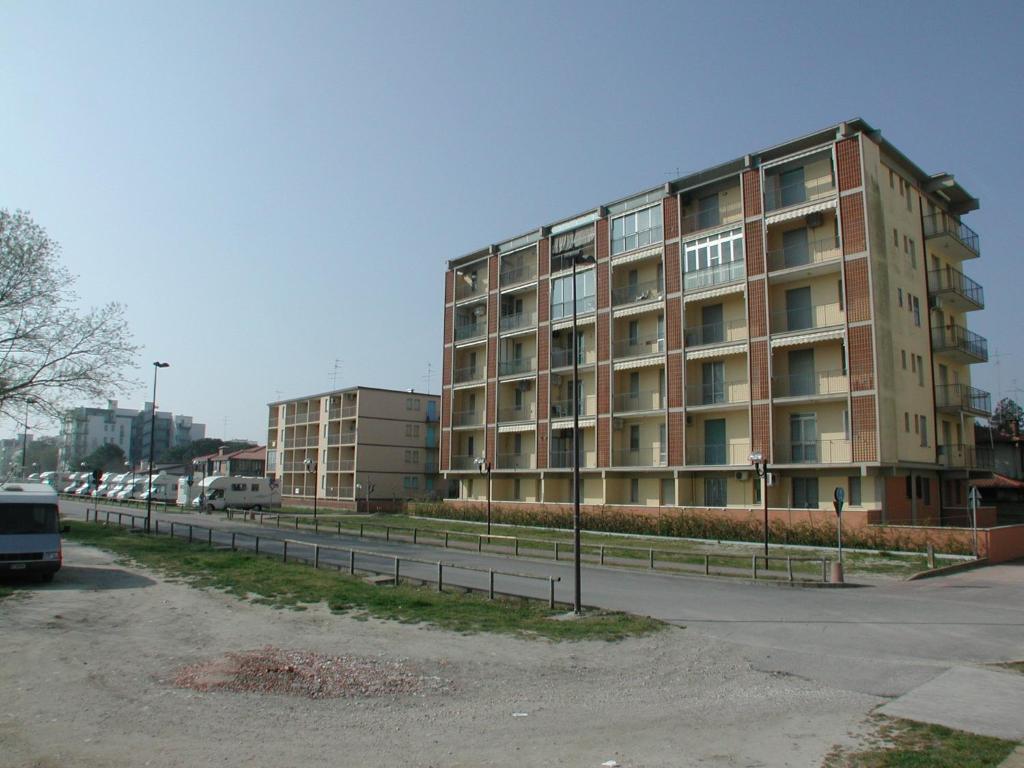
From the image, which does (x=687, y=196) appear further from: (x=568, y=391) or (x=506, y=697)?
(x=506, y=697)

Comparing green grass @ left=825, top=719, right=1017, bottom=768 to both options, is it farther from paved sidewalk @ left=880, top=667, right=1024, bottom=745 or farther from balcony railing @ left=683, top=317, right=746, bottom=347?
balcony railing @ left=683, top=317, right=746, bottom=347

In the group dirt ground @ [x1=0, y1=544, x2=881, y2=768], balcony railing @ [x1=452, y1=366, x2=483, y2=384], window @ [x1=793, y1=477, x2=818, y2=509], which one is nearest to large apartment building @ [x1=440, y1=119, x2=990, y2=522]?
window @ [x1=793, y1=477, x2=818, y2=509]

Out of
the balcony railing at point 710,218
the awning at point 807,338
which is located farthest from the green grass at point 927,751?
the balcony railing at point 710,218

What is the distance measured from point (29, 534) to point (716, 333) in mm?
31657

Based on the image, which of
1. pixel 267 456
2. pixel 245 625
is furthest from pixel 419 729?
pixel 267 456

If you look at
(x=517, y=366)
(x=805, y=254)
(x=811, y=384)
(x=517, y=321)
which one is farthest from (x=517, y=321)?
(x=811, y=384)

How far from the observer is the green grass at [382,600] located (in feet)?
42.8

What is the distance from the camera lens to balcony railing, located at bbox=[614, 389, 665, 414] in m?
41.5

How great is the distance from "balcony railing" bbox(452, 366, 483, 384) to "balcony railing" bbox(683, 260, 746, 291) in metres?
19.5

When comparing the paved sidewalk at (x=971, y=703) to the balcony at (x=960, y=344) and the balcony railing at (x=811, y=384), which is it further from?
the balcony at (x=960, y=344)

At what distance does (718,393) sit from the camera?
3825cm

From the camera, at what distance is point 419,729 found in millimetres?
7477

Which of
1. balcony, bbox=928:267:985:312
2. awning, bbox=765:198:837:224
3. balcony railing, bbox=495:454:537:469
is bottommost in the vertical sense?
balcony railing, bbox=495:454:537:469

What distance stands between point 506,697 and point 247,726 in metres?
2.97
